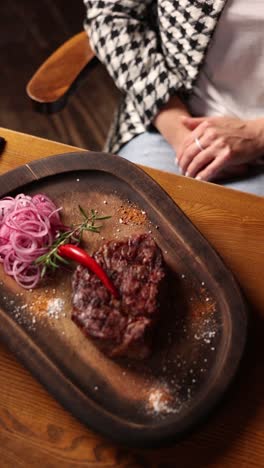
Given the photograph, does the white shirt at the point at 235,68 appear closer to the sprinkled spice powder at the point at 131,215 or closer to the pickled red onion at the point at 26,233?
the sprinkled spice powder at the point at 131,215

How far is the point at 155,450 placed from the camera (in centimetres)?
93

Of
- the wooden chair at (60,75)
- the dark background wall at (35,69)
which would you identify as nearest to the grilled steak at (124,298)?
the wooden chair at (60,75)

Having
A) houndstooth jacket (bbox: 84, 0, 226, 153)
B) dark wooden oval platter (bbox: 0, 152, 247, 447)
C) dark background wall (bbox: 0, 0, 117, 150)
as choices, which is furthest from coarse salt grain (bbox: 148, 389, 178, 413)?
dark background wall (bbox: 0, 0, 117, 150)

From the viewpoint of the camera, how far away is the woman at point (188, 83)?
124 centimetres

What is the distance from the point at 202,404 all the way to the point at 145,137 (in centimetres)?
78

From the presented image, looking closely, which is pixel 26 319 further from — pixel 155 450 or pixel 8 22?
pixel 8 22

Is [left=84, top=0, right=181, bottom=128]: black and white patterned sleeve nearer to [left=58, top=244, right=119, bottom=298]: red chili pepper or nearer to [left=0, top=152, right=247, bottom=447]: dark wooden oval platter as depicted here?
[left=0, top=152, right=247, bottom=447]: dark wooden oval platter

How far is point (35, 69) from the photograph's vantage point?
7.89 feet

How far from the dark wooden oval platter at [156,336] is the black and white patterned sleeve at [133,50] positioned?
312 mm

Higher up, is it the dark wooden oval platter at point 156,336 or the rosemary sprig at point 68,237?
the rosemary sprig at point 68,237

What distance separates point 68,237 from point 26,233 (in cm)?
9

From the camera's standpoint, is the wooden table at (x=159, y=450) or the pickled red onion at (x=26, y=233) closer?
the wooden table at (x=159, y=450)

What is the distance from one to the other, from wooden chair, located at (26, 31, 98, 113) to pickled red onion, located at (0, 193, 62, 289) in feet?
1.02

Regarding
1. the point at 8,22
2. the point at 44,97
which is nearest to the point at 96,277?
the point at 44,97
